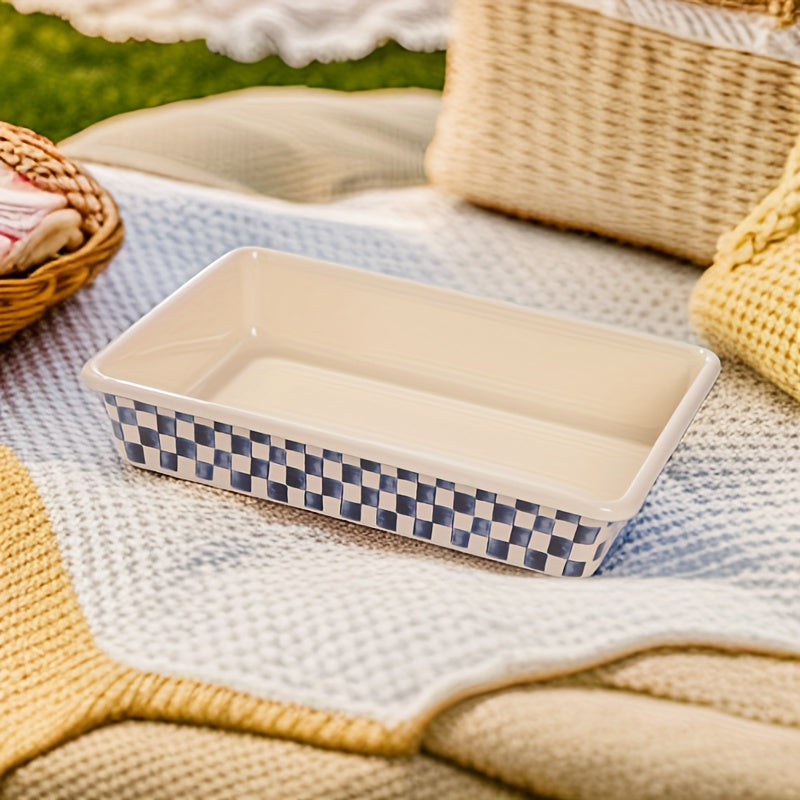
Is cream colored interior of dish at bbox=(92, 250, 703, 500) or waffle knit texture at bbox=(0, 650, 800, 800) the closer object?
waffle knit texture at bbox=(0, 650, 800, 800)

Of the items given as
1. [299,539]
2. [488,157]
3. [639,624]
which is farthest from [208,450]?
[488,157]

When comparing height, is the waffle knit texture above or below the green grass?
below

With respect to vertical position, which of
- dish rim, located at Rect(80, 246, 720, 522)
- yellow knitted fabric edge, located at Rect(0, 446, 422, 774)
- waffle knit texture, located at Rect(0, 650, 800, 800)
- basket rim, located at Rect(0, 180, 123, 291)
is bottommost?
waffle knit texture, located at Rect(0, 650, 800, 800)

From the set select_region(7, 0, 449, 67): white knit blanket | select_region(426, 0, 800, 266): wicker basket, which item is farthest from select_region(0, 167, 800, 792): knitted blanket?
select_region(7, 0, 449, 67): white knit blanket

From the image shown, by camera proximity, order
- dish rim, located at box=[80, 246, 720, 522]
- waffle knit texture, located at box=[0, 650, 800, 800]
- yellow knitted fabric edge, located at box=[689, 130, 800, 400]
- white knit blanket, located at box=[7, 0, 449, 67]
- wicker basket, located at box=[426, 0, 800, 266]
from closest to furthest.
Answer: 1. waffle knit texture, located at box=[0, 650, 800, 800]
2. dish rim, located at box=[80, 246, 720, 522]
3. yellow knitted fabric edge, located at box=[689, 130, 800, 400]
4. wicker basket, located at box=[426, 0, 800, 266]
5. white knit blanket, located at box=[7, 0, 449, 67]

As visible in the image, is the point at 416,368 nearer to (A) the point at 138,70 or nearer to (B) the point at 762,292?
(B) the point at 762,292

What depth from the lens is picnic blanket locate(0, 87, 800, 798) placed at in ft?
1.86

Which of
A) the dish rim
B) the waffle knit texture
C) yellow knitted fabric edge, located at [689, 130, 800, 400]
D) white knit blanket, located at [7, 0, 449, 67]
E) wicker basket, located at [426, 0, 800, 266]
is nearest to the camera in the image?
the waffle knit texture

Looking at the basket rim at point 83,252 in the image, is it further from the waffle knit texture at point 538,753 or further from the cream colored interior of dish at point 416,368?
the waffle knit texture at point 538,753

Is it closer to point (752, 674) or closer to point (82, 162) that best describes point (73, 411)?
point (82, 162)

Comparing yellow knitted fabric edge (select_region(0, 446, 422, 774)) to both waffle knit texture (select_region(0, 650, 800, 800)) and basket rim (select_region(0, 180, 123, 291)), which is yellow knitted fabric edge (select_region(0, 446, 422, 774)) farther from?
basket rim (select_region(0, 180, 123, 291))

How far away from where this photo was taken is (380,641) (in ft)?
2.01

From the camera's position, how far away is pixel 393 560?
2.34 feet

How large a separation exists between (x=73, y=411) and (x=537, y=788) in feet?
1.59
